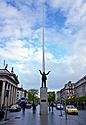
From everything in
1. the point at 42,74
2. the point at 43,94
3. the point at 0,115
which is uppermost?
the point at 42,74

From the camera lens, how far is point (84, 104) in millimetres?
101250

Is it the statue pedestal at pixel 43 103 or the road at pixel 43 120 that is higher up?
the statue pedestal at pixel 43 103

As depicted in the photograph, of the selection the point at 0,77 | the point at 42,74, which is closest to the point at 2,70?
the point at 0,77

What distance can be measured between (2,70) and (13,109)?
3226cm

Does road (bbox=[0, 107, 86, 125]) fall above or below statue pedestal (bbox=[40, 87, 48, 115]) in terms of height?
below

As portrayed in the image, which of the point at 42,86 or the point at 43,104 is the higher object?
the point at 42,86

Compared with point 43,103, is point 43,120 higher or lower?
lower

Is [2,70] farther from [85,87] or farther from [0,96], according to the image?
[85,87]

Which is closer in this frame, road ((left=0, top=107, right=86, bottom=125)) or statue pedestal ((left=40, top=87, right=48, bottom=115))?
road ((left=0, top=107, right=86, bottom=125))

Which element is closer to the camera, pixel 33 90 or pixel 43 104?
pixel 43 104

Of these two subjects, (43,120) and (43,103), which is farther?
(43,103)

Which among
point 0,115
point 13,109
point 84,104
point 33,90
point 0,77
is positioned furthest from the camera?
point 33,90

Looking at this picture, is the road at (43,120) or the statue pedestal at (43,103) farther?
the statue pedestal at (43,103)

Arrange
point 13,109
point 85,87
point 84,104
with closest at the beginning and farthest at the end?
point 13,109 < point 84,104 < point 85,87
